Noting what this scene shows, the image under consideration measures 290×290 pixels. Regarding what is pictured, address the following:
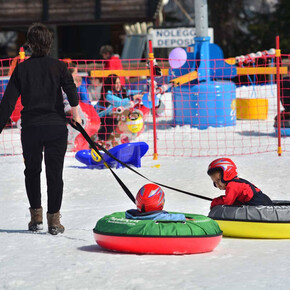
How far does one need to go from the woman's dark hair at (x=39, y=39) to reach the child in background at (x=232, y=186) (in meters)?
1.81

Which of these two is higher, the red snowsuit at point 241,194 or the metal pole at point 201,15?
the metal pole at point 201,15

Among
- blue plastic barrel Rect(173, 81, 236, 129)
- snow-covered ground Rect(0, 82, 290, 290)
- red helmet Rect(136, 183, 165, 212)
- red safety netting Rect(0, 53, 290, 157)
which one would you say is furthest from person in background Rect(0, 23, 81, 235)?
blue plastic barrel Rect(173, 81, 236, 129)

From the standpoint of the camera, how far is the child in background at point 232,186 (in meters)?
6.69

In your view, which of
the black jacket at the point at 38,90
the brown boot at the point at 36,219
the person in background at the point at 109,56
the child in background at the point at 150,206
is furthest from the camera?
the person in background at the point at 109,56

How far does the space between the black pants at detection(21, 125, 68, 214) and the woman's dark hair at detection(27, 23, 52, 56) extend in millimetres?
658

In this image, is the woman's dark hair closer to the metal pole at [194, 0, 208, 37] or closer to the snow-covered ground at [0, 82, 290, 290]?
the snow-covered ground at [0, 82, 290, 290]

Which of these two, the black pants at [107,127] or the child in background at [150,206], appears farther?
the black pants at [107,127]

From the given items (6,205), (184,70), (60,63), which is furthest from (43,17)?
(60,63)

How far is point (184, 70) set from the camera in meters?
16.0

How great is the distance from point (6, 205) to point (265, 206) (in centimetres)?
326

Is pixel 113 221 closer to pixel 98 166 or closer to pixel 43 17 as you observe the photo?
pixel 98 166

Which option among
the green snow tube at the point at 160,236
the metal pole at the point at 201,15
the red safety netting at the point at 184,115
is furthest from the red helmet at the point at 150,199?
the metal pole at the point at 201,15

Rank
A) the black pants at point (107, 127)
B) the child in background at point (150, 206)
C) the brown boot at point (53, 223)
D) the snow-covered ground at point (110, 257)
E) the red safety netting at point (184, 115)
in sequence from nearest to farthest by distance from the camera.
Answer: the snow-covered ground at point (110, 257), the child in background at point (150, 206), the brown boot at point (53, 223), the red safety netting at point (184, 115), the black pants at point (107, 127)

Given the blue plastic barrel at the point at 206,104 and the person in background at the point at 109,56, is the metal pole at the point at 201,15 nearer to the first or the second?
the blue plastic barrel at the point at 206,104
